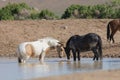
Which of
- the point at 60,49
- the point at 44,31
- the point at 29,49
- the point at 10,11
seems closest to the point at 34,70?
the point at 29,49

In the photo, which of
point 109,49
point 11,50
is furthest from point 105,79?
point 11,50

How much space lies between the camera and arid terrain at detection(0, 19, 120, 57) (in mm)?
29794

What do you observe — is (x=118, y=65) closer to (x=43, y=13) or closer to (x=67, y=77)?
(x=67, y=77)

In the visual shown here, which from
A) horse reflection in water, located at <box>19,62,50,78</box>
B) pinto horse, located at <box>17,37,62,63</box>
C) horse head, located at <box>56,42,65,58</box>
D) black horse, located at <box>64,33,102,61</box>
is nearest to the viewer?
horse reflection in water, located at <box>19,62,50,78</box>

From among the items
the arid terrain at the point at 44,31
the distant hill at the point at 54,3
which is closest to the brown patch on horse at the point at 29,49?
the arid terrain at the point at 44,31

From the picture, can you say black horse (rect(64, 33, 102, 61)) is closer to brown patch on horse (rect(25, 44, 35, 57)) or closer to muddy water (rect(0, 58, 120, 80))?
muddy water (rect(0, 58, 120, 80))

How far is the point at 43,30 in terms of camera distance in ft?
104

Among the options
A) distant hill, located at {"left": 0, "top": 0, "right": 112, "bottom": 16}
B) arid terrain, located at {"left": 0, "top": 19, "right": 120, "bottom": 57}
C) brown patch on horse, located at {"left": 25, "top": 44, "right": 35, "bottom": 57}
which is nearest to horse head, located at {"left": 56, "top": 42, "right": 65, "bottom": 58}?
brown patch on horse, located at {"left": 25, "top": 44, "right": 35, "bottom": 57}

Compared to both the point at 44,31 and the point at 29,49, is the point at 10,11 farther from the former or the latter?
the point at 29,49

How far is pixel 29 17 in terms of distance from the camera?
144 feet

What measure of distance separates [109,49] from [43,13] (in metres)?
16.2

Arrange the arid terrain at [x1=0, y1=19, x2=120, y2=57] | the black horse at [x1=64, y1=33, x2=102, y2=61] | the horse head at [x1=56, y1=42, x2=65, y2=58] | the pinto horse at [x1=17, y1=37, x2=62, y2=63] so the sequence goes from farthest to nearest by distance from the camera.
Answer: the arid terrain at [x1=0, y1=19, x2=120, y2=57] → the horse head at [x1=56, y1=42, x2=65, y2=58] → the black horse at [x1=64, y1=33, x2=102, y2=61] → the pinto horse at [x1=17, y1=37, x2=62, y2=63]

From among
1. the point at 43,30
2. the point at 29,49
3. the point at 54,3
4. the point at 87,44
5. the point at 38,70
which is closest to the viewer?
the point at 38,70

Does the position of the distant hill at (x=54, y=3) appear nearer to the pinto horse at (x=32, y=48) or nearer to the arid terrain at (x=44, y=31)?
the arid terrain at (x=44, y=31)
